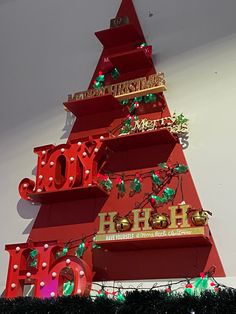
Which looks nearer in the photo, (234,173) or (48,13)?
(234,173)

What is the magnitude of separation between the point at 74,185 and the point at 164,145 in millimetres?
476

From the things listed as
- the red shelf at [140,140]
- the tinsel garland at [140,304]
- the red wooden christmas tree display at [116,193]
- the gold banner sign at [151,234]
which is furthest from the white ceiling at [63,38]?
the tinsel garland at [140,304]

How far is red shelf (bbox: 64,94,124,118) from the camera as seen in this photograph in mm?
2357

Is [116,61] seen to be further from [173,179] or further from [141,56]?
[173,179]

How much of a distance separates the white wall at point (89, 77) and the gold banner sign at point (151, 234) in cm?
16

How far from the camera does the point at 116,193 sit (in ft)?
7.38

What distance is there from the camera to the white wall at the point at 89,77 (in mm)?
2113

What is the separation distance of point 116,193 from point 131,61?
699mm

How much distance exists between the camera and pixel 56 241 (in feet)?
7.28

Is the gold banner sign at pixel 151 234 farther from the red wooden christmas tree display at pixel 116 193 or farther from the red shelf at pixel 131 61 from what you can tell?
the red shelf at pixel 131 61

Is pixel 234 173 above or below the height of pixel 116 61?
below

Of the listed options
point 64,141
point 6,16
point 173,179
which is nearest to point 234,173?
point 173,179

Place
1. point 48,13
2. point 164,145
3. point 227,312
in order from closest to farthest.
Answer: point 227,312 < point 164,145 < point 48,13

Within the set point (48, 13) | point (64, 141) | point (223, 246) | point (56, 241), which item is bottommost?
point (223, 246)
